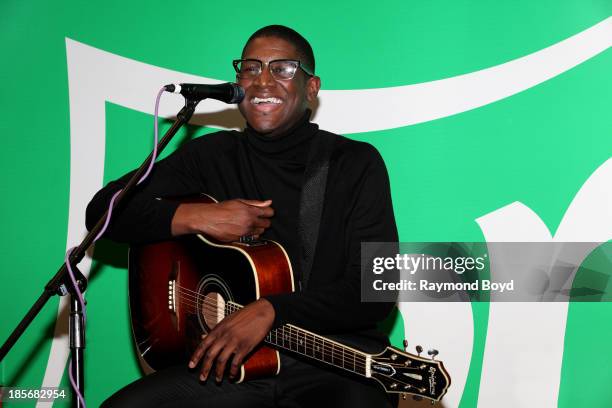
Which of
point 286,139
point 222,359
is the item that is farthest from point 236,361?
point 286,139

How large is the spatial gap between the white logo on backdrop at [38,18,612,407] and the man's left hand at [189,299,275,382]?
51.0 inches

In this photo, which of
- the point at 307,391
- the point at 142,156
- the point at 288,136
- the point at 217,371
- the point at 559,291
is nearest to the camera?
the point at 217,371

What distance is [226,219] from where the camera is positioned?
249 cm

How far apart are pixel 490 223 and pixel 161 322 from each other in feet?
5.15

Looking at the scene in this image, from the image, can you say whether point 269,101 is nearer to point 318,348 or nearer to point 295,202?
point 295,202

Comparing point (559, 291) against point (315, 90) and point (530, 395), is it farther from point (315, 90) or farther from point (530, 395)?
point (315, 90)

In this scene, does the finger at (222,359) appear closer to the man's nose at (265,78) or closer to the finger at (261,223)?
the finger at (261,223)

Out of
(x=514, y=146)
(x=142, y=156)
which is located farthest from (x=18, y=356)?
(x=514, y=146)

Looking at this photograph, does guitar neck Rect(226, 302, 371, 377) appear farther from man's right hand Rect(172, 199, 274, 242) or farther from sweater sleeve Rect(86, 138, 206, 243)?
sweater sleeve Rect(86, 138, 206, 243)

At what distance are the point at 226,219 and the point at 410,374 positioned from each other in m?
0.82

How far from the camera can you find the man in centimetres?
229

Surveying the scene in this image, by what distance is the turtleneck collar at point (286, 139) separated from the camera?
2.68 meters

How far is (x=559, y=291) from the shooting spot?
327cm

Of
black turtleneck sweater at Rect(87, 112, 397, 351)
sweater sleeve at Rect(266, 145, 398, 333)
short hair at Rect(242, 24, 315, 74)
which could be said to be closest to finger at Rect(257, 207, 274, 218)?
black turtleneck sweater at Rect(87, 112, 397, 351)
